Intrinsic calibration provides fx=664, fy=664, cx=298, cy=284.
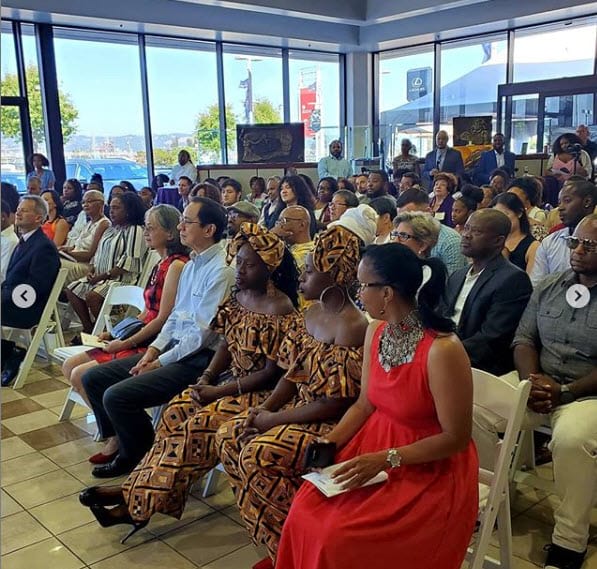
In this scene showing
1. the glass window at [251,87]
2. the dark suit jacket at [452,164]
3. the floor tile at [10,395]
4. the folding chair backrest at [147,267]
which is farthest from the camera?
the glass window at [251,87]

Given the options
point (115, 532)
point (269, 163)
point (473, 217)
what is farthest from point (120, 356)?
point (269, 163)

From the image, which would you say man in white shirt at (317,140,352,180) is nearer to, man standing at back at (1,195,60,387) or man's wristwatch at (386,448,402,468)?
A: man standing at back at (1,195,60,387)

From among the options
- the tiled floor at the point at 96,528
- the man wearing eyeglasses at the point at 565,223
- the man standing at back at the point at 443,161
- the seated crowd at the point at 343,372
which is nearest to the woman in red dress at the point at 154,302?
the seated crowd at the point at 343,372

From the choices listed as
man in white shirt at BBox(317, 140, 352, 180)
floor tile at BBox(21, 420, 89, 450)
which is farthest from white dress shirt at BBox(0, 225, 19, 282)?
man in white shirt at BBox(317, 140, 352, 180)

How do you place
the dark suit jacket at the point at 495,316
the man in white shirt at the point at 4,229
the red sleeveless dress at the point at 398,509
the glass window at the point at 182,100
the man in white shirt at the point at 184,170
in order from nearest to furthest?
1. the man in white shirt at the point at 4,229
2. the red sleeveless dress at the point at 398,509
3. the dark suit jacket at the point at 495,316
4. the man in white shirt at the point at 184,170
5. the glass window at the point at 182,100

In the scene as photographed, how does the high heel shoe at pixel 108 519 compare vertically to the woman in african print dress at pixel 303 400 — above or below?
below

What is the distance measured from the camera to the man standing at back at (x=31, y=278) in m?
4.07

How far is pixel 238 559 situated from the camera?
7.78 feet

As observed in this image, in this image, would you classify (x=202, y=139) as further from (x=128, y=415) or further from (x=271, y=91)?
(x=128, y=415)

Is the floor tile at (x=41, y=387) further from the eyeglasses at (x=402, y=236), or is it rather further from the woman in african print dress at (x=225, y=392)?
the eyeglasses at (x=402, y=236)

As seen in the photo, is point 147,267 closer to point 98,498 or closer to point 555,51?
point 98,498

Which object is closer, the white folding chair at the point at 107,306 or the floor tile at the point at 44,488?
the floor tile at the point at 44,488

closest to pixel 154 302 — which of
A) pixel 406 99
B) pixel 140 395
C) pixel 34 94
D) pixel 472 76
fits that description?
pixel 140 395

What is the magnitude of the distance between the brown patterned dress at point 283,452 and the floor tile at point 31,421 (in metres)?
1.83
